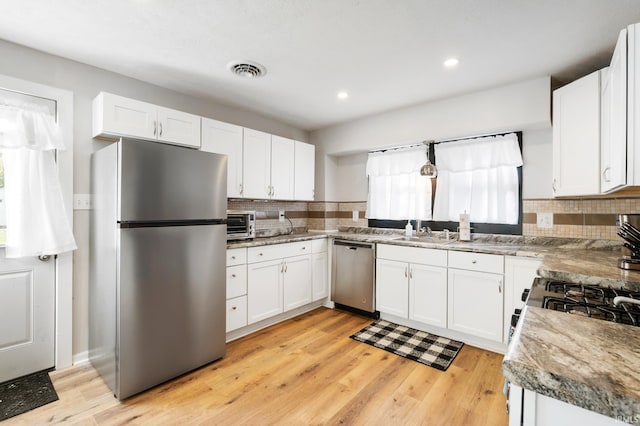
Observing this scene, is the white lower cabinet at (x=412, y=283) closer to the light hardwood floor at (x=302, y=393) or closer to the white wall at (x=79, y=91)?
the light hardwood floor at (x=302, y=393)

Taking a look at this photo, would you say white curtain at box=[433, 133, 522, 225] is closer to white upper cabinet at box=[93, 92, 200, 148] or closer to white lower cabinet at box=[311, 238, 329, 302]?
white lower cabinet at box=[311, 238, 329, 302]

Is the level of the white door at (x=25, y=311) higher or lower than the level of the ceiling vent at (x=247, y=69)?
lower

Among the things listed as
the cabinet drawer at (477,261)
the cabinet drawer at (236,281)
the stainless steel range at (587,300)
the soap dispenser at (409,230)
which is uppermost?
the soap dispenser at (409,230)

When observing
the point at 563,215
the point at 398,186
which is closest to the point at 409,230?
the point at 398,186

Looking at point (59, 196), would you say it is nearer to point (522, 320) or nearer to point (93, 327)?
point (93, 327)

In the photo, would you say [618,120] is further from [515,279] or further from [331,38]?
[331,38]

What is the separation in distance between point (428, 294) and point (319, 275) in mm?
1286

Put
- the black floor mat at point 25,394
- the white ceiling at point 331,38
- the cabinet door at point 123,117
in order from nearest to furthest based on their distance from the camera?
the white ceiling at point 331,38 < the black floor mat at point 25,394 < the cabinet door at point 123,117

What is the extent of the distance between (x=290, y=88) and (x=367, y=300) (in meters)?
2.36

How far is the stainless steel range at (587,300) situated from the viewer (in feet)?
3.43

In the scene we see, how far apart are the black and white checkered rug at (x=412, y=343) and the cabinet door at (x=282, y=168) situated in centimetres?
175

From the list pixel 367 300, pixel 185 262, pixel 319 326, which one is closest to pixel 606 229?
pixel 367 300

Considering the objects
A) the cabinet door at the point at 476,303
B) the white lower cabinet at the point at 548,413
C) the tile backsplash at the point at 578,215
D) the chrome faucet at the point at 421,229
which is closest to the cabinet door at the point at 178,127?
the chrome faucet at the point at 421,229

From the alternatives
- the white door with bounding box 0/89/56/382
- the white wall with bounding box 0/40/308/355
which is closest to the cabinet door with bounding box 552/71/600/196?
the white wall with bounding box 0/40/308/355
